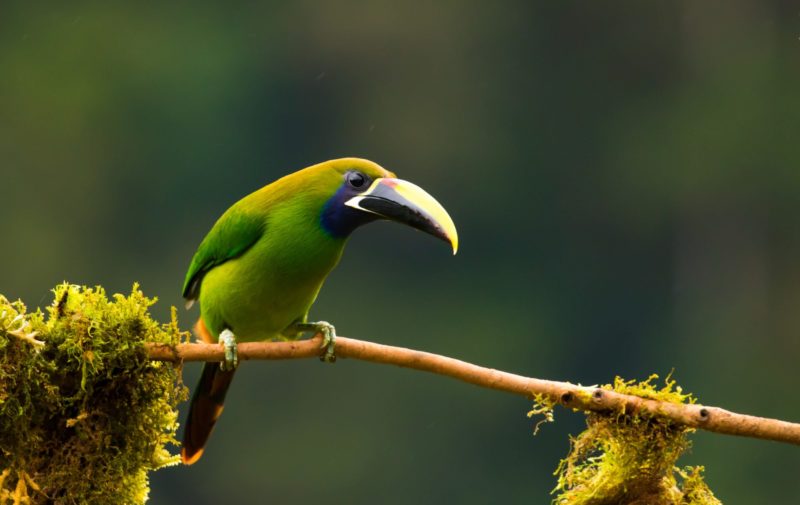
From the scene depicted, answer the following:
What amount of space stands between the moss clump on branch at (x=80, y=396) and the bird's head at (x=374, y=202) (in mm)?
606

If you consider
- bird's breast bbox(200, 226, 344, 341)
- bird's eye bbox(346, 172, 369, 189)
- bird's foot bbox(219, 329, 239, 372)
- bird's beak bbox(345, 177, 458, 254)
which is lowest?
bird's foot bbox(219, 329, 239, 372)

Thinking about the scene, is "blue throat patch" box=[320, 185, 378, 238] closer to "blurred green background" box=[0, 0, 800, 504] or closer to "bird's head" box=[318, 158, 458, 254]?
"bird's head" box=[318, 158, 458, 254]

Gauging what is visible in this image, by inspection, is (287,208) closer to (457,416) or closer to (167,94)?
(457,416)

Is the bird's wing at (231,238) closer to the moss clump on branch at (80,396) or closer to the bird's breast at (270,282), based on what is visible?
the bird's breast at (270,282)

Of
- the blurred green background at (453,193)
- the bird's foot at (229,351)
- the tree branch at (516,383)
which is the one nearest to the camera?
the tree branch at (516,383)

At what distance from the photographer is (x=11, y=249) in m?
14.7

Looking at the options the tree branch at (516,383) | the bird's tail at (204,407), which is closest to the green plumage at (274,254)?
the bird's tail at (204,407)

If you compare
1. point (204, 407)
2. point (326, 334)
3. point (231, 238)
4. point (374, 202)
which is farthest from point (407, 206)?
point (204, 407)

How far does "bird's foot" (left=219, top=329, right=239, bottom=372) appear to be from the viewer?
2.51m

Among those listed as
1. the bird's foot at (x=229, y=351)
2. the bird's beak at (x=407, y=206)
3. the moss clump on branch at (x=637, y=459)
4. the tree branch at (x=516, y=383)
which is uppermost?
the bird's beak at (x=407, y=206)

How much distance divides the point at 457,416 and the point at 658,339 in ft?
10.2

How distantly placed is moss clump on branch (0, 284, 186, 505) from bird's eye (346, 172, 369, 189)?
67cm

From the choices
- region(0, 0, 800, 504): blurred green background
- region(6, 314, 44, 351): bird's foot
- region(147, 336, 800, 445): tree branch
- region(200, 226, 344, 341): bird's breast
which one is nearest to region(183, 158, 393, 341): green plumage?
region(200, 226, 344, 341): bird's breast

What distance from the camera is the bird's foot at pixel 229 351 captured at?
251 centimetres
